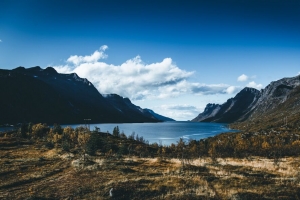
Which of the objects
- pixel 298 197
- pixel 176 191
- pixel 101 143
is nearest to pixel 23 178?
pixel 176 191

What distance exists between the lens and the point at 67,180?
39062mm

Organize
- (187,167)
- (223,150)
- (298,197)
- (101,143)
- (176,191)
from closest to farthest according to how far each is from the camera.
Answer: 1. (298,197)
2. (176,191)
3. (187,167)
4. (101,143)
5. (223,150)

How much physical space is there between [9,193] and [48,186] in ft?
16.3

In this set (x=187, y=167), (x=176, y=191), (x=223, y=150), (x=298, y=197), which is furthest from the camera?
(x=223, y=150)

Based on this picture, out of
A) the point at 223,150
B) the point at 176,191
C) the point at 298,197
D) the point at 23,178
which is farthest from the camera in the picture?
the point at 223,150

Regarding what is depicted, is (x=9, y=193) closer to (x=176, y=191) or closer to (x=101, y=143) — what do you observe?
(x=176, y=191)

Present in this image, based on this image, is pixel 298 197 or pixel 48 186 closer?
pixel 298 197

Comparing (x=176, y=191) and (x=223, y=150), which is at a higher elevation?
(x=176, y=191)

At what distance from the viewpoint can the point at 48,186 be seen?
36.2 metres

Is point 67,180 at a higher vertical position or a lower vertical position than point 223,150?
higher

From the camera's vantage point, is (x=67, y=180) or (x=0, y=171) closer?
(x=67, y=180)

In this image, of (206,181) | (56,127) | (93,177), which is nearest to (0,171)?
(93,177)

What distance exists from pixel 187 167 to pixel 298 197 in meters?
20.6

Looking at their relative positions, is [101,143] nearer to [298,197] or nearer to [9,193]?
[9,193]
